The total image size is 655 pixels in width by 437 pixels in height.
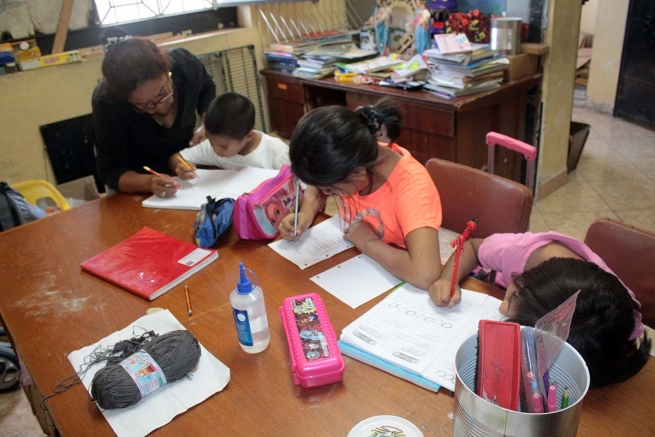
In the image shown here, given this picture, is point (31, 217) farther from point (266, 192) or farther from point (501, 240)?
point (501, 240)

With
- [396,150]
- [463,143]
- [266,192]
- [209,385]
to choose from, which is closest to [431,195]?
[396,150]

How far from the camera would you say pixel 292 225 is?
1482mm

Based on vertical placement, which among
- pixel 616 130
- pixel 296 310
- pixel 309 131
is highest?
pixel 309 131

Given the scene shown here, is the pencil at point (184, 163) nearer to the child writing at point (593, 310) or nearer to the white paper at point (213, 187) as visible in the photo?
the white paper at point (213, 187)

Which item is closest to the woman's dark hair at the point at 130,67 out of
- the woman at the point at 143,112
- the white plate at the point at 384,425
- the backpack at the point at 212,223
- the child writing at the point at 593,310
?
the woman at the point at 143,112

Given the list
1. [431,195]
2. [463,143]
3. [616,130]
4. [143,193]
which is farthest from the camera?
[616,130]

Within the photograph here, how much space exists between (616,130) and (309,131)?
3.71m

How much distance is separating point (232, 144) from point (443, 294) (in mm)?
1044

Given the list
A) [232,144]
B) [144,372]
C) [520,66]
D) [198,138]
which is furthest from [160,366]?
[520,66]

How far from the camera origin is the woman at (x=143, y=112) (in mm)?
1696

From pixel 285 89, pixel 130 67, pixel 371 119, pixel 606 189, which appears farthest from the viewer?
pixel 285 89

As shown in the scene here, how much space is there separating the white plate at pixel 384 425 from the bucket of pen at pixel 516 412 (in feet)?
0.41

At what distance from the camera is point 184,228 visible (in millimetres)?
1630

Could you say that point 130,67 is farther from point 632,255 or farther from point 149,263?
point 632,255
